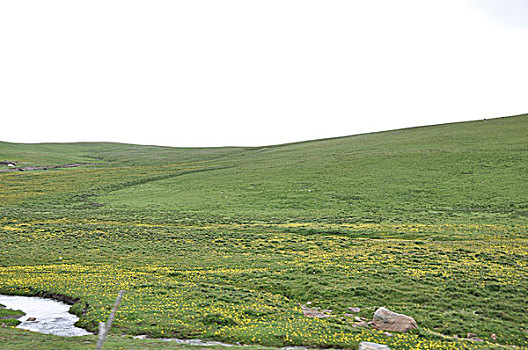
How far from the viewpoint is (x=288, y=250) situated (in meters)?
40.3

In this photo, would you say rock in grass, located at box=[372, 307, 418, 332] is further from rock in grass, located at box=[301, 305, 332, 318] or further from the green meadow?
rock in grass, located at box=[301, 305, 332, 318]

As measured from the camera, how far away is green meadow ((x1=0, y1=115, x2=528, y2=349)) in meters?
21.7

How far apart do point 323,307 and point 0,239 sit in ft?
138

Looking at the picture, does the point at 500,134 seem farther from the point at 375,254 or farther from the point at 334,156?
the point at 375,254

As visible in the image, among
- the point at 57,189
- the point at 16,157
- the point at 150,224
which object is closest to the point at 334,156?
the point at 150,224

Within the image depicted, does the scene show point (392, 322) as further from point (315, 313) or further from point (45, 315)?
point (45, 315)

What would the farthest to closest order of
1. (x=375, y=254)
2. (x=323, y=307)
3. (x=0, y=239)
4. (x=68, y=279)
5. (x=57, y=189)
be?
(x=57, y=189) → (x=0, y=239) → (x=375, y=254) → (x=68, y=279) → (x=323, y=307)

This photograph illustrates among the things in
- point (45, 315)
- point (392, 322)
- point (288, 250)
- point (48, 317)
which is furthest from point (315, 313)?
point (45, 315)

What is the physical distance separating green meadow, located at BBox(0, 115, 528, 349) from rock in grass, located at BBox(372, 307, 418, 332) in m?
0.55

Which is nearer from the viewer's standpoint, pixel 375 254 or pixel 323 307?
pixel 323 307

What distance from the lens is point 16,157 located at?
139 meters

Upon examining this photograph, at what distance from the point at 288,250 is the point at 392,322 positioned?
1973 centimetres

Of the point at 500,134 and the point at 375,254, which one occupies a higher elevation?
the point at 500,134

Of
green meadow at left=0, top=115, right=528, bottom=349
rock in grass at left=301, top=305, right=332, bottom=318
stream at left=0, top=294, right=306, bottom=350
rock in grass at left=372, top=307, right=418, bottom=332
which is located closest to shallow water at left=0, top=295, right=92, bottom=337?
stream at left=0, top=294, right=306, bottom=350
